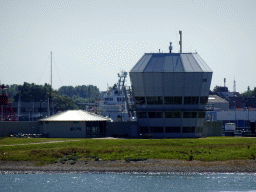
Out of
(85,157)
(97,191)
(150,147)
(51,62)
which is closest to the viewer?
(97,191)

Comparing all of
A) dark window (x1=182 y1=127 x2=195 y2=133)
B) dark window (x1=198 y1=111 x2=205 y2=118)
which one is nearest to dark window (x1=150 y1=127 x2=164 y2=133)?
dark window (x1=182 y1=127 x2=195 y2=133)

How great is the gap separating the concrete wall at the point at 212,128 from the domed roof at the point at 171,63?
566 inches

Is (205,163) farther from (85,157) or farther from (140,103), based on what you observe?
(140,103)

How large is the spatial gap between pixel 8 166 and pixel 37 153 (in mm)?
5837

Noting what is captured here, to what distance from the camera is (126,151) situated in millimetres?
71250

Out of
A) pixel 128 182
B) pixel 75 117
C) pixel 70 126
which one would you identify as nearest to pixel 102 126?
pixel 75 117

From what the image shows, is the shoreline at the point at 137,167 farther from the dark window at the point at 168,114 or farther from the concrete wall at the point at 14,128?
the concrete wall at the point at 14,128

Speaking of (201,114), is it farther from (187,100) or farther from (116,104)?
(116,104)

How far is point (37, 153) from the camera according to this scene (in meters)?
69.2

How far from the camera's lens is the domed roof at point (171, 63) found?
93.7 m

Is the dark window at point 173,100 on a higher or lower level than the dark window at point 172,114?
higher

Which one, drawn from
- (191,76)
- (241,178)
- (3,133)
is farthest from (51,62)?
(241,178)

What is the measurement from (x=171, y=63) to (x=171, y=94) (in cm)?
615

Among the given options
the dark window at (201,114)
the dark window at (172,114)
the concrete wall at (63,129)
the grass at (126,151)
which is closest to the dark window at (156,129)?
the dark window at (172,114)
